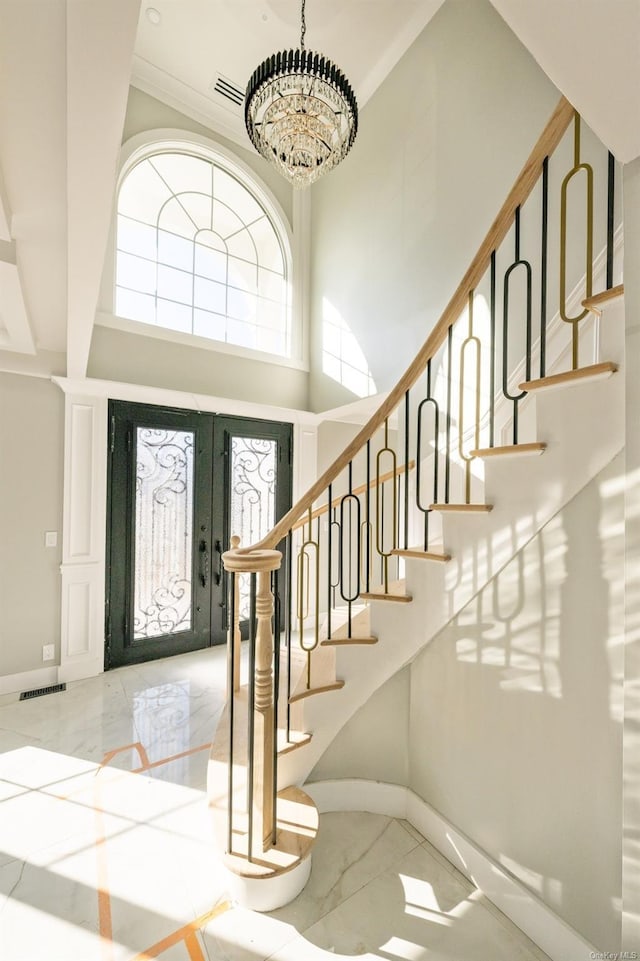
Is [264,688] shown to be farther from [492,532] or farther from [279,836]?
[492,532]

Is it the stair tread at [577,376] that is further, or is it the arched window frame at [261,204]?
the arched window frame at [261,204]

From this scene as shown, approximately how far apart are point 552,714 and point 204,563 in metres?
3.32

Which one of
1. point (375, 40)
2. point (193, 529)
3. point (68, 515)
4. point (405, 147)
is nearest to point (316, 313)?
point (405, 147)

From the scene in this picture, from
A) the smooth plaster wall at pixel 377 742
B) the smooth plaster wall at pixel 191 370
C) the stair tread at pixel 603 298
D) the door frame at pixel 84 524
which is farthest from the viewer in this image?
the smooth plaster wall at pixel 191 370

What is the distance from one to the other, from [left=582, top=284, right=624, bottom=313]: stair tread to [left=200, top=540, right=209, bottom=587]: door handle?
12.0 feet

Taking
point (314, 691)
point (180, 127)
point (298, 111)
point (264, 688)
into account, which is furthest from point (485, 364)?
point (180, 127)

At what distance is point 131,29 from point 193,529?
359cm

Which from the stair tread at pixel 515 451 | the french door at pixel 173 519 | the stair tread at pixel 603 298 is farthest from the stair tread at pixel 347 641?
the french door at pixel 173 519

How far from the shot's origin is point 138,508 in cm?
392

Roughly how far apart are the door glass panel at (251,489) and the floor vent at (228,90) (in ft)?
10.6

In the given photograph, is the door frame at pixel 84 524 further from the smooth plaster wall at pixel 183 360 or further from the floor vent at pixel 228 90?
the floor vent at pixel 228 90

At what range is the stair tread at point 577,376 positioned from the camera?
1.29 metres

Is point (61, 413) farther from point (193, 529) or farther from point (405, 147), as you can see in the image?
point (405, 147)

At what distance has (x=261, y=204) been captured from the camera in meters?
4.75
